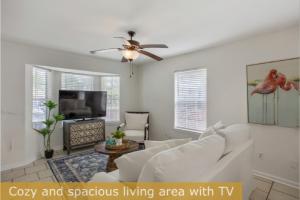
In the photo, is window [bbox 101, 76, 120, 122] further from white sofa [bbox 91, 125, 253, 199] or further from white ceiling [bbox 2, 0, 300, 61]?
white sofa [bbox 91, 125, 253, 199]

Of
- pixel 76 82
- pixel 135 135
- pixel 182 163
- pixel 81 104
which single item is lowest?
pixel 135 135

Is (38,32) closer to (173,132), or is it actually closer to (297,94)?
A: (173,132)

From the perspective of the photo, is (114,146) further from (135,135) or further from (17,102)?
(17,102)

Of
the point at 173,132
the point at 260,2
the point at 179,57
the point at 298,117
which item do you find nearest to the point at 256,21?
the point at 260,2

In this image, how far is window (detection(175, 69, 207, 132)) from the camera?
3.96 m

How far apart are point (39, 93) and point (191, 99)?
3.65 m

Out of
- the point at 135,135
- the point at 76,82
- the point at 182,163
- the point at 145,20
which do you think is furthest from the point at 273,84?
the point at 76,82

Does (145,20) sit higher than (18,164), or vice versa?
(145,20)

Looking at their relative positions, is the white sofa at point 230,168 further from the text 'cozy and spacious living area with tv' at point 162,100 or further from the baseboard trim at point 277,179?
the baseboard trim at point 277,179

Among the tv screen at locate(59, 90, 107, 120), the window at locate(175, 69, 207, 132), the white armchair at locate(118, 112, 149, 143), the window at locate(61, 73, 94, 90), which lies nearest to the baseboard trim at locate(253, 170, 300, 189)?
the window at locate(175, 69, 207, 132)

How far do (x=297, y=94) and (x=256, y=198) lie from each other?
5.42 feet

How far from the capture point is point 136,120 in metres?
4.90

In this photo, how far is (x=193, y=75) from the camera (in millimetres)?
4137

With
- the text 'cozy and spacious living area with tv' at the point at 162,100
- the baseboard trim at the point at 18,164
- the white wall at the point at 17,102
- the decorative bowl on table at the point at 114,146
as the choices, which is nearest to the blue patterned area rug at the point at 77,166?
the text 'cozy and spacious living area with tv' at the point at 162,100
